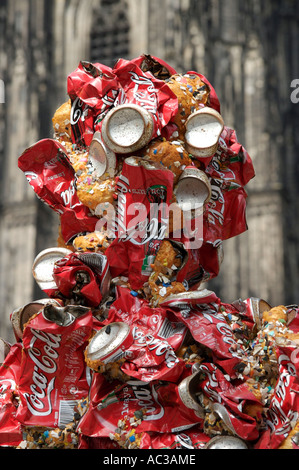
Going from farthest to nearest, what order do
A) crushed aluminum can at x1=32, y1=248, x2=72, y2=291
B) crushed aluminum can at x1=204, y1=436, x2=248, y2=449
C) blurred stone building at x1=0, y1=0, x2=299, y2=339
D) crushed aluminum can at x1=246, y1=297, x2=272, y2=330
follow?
blurred stone building at x1=0, y1=0, x2=299, y2=339 < crushed aluminum can at x1=32, y1=248, x2=72, y2=291 < crushed aluminum can at x1=246, y1=297, x2=272, y2=330 < crushed aluminum can at x1=204, y1=436, x2=248, y2=449

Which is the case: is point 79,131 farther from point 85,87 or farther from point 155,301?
point 155,301

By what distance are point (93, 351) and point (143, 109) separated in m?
0.83

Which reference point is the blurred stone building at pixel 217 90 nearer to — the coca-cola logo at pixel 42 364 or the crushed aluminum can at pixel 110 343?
the coca-cola logo at pixel 42 364

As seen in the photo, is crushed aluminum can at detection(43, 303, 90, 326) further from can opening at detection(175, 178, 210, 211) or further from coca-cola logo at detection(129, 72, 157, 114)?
coca-cola logo at detection(129, 72, 157, 114)

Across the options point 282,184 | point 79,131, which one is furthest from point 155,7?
point 79,131

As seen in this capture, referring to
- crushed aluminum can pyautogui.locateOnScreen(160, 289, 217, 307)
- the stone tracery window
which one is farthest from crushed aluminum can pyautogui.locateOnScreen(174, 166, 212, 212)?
the stone tracery window

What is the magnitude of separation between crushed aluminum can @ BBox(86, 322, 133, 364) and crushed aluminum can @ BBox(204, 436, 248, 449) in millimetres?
395

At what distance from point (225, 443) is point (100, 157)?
1.10 metres

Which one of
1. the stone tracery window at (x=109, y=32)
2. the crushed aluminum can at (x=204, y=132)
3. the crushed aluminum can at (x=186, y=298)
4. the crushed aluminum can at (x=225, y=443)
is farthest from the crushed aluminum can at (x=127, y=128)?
the stone tracery window at (x=109, y=32)

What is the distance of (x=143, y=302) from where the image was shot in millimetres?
3559

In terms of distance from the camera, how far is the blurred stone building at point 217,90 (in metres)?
19.5

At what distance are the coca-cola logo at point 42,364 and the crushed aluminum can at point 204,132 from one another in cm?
79

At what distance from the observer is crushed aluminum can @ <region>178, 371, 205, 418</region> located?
3.26 metres

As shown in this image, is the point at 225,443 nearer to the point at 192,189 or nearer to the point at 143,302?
the point at 143,302
